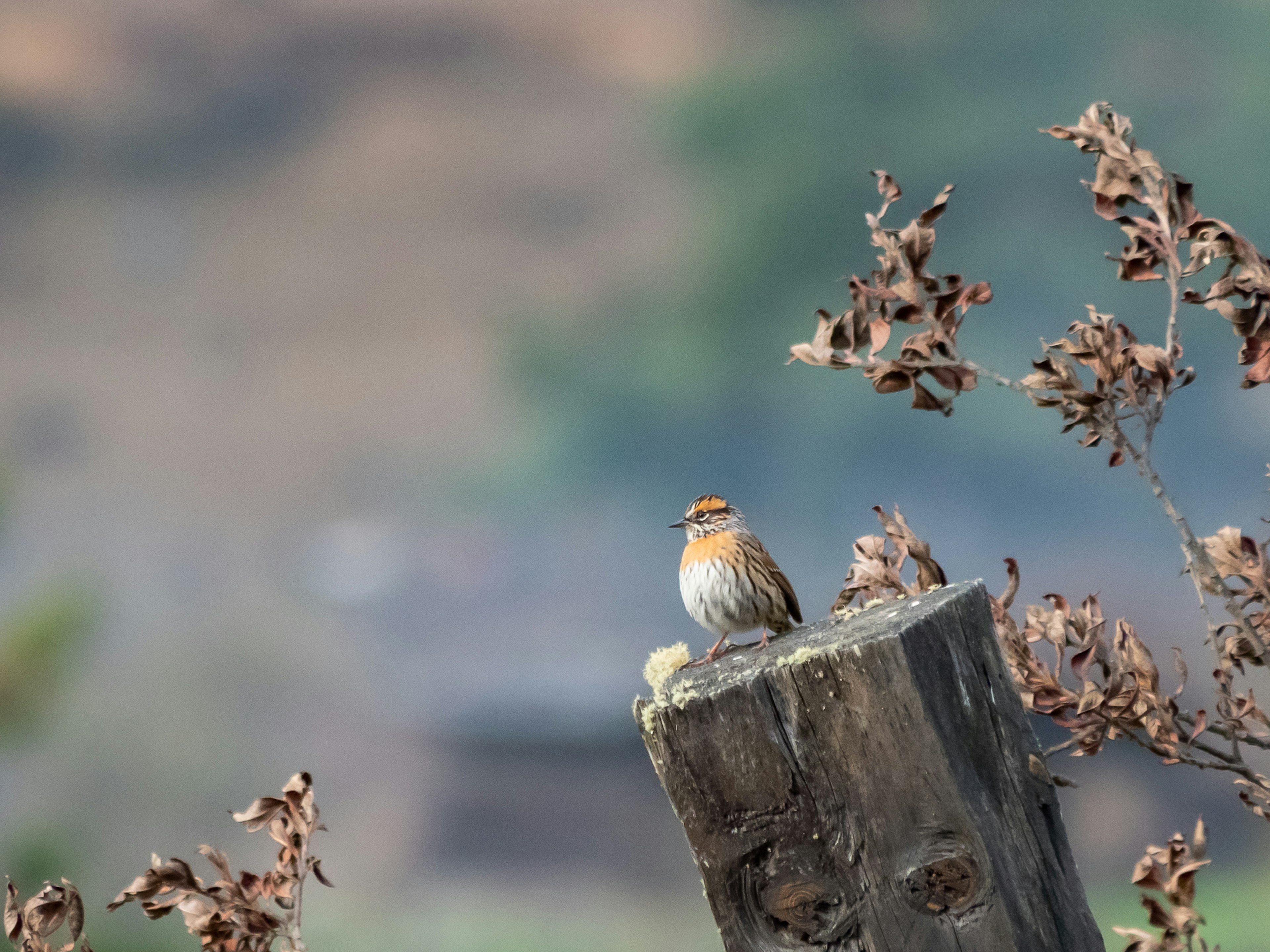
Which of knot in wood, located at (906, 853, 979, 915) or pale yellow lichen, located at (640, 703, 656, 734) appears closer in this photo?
knot in wood, located at (906, 853, 979, 915)

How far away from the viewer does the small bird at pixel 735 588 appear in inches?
105

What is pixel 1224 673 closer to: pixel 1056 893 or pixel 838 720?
pixel 1056 893

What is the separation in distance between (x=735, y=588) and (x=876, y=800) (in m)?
1.16

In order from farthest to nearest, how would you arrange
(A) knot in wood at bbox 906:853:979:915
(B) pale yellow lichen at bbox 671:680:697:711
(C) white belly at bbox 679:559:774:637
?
(C) white belly at bbox 679:559:774:637 → (B) pale yellow lichen at bbox 671:680:697:711 → (A) knot in wood at bbox 906:853:979:915

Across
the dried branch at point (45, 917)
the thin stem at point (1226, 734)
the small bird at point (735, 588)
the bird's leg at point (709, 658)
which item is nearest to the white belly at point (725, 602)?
the small bird at point (735, 588)

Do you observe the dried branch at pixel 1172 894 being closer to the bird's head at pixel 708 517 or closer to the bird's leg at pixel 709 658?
the bird's leg at pixel 709 658

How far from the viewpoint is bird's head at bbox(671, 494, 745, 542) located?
2.97 metres

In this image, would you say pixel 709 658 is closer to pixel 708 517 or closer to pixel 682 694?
pixel 682 694

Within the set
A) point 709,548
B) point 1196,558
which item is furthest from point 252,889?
point 1196,558

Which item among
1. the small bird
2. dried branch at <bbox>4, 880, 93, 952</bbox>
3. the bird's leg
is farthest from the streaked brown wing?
dried branch at <bbox>4, 880, 93, 952</bbox>

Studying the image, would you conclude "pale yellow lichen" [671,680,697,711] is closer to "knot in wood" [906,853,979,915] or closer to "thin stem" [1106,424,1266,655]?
"knot in wood" [906,853,979,915]

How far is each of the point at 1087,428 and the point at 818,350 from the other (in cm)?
49

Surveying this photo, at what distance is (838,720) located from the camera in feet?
5.03

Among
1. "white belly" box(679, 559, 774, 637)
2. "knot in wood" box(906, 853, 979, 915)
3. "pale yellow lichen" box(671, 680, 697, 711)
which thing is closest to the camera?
"knot in wood" box(906, 853, 979, 915)
